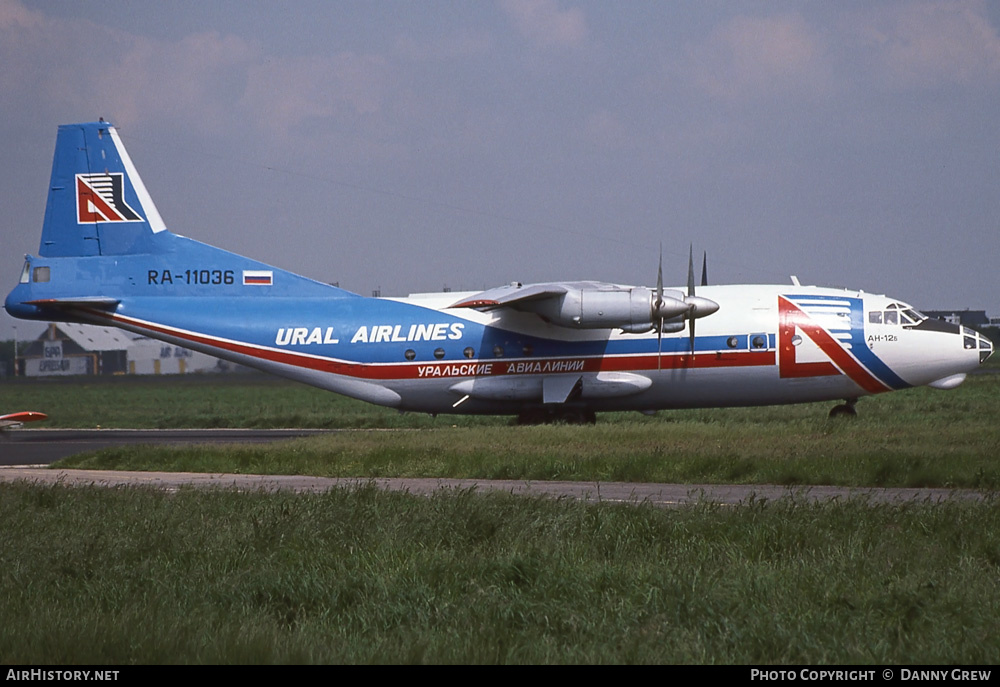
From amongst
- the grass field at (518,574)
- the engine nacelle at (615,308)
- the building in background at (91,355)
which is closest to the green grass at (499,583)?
the grass field at (518,574)

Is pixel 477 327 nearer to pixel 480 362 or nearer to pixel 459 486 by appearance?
pixel 480 362

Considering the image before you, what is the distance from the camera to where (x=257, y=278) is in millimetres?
31781

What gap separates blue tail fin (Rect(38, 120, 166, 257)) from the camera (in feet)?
105

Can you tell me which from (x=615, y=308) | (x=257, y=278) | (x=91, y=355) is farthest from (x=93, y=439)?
(x=91, y=355)

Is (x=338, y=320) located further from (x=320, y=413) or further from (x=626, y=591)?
(x=626, y=591)

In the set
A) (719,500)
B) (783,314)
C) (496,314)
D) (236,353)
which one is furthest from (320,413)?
(719,500)

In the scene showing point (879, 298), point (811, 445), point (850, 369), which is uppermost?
point (879, 298)

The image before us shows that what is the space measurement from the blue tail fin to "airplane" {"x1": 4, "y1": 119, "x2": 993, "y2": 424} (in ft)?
0.14

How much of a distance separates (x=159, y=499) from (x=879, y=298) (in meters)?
22.0

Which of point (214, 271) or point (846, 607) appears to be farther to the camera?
point (214, 271)

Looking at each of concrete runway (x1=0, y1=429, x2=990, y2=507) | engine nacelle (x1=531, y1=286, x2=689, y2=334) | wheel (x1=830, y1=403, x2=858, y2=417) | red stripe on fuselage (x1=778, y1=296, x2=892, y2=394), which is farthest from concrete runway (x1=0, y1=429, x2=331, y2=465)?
wheel (x1=830, y1=403, x2=858, y2=417)

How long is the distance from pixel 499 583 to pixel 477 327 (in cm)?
2030

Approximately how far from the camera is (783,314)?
29719 mm

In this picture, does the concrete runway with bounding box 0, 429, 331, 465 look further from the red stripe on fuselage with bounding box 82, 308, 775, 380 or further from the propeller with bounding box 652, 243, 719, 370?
the propeller with bounding box 652, 243, 719, 370
